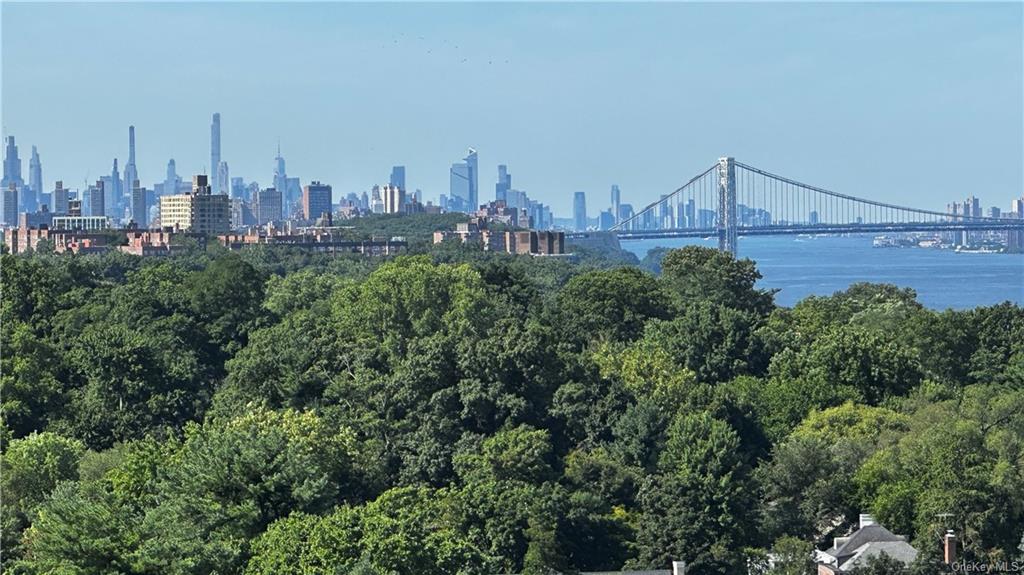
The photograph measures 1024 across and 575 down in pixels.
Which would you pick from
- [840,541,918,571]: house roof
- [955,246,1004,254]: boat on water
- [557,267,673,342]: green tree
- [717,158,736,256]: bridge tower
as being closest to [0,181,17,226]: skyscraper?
[717,158,736,256]: bridge tower

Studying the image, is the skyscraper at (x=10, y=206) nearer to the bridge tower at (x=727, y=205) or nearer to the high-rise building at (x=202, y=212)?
the high-rise building at (x=202, y=212)

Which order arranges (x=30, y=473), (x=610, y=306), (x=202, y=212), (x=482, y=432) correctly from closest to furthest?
(x=30, y=473) < (x=482, y=432) < (x=610, y=306) < (x=202, y=212)

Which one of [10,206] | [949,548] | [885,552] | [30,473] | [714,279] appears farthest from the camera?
[10,206]

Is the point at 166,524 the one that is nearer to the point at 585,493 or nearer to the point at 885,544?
the point at 585,493

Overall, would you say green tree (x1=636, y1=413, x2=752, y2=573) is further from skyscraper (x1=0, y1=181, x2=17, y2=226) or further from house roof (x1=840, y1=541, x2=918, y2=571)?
skyscraper (x1=0, y1=181, x2=17, y2=226)

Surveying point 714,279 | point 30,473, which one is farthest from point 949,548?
point 714,279

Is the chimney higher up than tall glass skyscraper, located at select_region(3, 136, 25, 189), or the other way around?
tall glass skyscraper, located at select_region(3, 136, 25, 189)

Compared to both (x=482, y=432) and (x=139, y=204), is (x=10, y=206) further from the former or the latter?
(x=482, y=432)
